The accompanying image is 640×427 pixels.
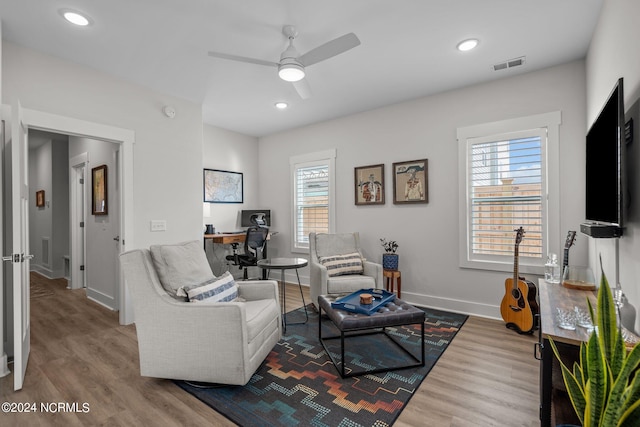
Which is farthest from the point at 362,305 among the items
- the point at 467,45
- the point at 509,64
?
the point at 509,64

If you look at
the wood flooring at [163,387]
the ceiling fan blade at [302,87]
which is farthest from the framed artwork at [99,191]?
the ceiling fan blade at [302,87]

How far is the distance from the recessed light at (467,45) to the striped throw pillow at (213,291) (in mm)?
2868

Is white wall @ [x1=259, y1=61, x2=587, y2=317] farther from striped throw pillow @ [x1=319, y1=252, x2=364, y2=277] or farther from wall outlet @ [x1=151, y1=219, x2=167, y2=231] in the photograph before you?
wall outlet @ [x1=151, y1=219, x2=167, y2=231]

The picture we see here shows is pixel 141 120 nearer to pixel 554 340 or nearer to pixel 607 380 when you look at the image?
pixel 554 340

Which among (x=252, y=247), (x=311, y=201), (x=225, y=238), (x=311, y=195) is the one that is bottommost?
(x=252, y=247)

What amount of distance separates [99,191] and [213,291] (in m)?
3.02

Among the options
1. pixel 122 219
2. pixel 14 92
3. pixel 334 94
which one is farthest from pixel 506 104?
pixel 14 92

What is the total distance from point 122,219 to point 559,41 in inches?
180

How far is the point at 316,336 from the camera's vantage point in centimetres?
298

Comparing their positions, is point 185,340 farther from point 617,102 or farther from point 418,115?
point 418,115

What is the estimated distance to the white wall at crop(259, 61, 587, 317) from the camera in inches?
121

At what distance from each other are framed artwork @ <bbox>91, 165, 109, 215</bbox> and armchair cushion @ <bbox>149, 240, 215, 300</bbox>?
2265 mm

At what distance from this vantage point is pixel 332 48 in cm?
227

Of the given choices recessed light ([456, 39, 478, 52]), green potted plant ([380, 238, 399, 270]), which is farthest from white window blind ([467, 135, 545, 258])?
recessed light ([456, 39, 478, 52])
